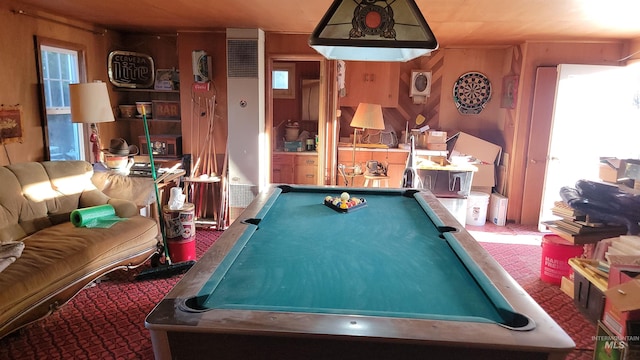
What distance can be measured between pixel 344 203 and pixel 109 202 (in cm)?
219

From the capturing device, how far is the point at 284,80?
6.57m

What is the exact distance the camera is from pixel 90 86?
397 cm

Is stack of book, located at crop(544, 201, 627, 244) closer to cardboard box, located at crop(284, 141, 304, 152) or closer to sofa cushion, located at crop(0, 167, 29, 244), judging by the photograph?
cardboard box, located at crop(284, 141, 304, 152)

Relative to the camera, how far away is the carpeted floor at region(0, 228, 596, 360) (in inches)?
107

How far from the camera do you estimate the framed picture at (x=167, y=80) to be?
539 cm

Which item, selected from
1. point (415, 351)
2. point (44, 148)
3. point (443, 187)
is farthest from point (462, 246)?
point (44, 148)

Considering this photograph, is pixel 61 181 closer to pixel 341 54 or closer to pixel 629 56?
pixel 341 54

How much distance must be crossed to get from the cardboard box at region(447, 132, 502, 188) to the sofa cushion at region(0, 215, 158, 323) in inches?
161

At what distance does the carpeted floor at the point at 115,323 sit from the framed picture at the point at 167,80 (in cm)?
244

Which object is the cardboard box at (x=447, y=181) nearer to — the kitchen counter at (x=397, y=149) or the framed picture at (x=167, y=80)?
the kitchen counter at (x=397, y=149)

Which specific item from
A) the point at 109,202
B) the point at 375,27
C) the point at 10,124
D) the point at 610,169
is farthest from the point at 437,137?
the point at 10,124

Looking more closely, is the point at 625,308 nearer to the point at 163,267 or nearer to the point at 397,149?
the point at 163,267

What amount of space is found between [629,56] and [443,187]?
100 inches

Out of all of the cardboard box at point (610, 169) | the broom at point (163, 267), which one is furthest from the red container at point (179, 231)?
the cardboard box at point (610, 169)
